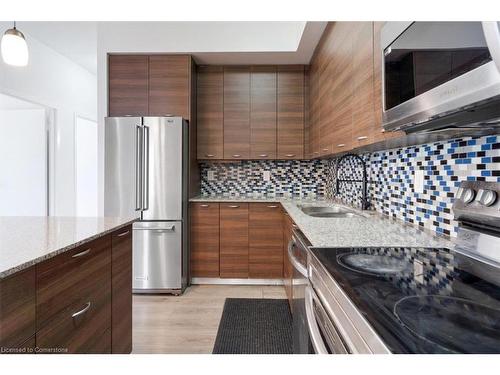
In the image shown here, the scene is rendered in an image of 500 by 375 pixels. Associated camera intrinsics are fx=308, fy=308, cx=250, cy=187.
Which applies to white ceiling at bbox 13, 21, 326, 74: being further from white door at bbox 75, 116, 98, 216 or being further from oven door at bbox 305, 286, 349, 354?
oven door at bbox 305, 286, 349, 354

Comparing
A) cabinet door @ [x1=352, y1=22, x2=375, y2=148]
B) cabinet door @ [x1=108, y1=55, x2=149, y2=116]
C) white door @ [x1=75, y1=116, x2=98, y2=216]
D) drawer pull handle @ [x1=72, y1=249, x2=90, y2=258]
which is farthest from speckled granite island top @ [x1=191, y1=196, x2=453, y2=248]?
white door @ [x1=75, y1=116, x2=98, y2=216]

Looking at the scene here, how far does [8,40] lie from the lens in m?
1.72

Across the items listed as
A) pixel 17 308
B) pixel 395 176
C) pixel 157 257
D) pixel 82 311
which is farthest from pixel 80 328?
pixel 395 176

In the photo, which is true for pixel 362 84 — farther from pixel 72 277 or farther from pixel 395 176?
pixel 72 277

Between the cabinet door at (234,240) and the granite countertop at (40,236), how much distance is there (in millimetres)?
1517

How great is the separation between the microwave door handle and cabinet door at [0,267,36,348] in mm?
1345

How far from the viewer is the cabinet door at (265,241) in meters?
3.28

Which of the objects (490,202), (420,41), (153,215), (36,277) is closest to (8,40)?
(36,277)

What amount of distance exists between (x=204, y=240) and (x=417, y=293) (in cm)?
269

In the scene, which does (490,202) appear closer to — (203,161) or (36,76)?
(203,161)

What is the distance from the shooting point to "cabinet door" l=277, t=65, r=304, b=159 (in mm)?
3531

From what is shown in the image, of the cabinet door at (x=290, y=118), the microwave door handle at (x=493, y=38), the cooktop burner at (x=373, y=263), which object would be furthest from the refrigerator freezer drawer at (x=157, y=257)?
the microwave door handle at (x=493, y=38)

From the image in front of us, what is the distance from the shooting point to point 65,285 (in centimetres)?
119
